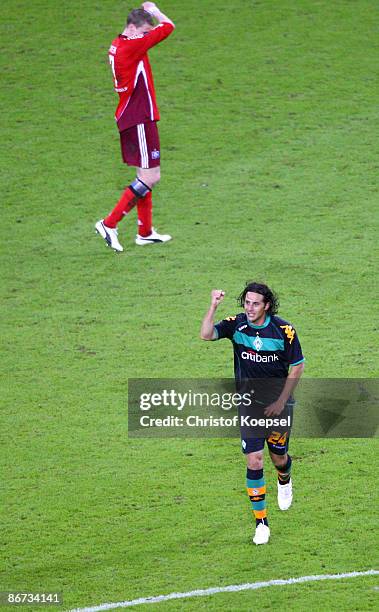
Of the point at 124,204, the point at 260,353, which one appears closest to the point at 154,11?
the point at 124,204

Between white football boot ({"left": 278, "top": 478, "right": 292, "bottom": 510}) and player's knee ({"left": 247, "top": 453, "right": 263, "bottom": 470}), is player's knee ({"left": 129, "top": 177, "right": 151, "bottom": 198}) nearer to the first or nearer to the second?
white football boot ({"left": 278, "top": 478, "right": 292, "bottom": 510})

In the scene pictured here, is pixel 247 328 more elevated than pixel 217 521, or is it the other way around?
pixel 247 328

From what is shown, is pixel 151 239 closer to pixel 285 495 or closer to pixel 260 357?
pixel 285 495

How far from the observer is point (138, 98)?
Answer: 13.7 metres

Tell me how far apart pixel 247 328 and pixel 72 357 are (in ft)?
13.0

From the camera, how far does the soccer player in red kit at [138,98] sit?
43.9ft

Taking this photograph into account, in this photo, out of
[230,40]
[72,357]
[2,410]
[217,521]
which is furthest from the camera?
[230,40]

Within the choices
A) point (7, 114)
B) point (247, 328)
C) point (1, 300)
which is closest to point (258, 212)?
point (1, 300)

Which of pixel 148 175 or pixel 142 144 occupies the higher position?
pixel 142 144

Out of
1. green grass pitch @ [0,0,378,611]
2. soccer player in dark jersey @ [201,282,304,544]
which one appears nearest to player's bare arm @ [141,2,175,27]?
green grass pitch @ [0,0,378,611]

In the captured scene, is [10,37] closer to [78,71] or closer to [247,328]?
[78,71]

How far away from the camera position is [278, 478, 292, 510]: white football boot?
31.2ft

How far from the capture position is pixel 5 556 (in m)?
8.93

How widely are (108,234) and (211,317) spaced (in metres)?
5.94
